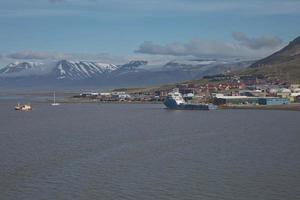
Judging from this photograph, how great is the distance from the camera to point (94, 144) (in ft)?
69.9

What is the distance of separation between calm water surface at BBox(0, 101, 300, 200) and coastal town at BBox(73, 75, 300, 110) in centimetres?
2273

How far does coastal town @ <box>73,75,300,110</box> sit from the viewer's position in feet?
165

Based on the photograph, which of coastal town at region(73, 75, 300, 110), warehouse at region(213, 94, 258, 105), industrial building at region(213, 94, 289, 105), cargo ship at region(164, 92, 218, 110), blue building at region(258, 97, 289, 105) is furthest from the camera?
coastal town at region(73, 75, 300, 110)

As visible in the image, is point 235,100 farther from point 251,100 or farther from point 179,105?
point 179,105

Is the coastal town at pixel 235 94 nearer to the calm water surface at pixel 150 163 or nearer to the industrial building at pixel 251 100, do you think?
the industrial building at pixel 251 100

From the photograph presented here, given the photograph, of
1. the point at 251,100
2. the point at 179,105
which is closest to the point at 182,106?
the point at 179,105

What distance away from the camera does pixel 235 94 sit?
5878cm

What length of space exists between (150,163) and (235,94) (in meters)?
42.5

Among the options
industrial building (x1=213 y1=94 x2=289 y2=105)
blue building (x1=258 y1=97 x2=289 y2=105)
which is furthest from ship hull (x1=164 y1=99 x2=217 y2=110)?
blue building (x1=258 y1=97 x2=289 y2=105)

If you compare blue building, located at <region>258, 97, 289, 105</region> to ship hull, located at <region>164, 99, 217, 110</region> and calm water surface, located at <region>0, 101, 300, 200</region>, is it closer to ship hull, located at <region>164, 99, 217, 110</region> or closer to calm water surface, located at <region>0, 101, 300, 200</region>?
ship hull, located at <region>164, 99, 217, 110</region>

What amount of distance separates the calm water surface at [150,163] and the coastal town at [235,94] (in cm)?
2273

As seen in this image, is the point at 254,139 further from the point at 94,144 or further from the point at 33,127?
the point at 33,127

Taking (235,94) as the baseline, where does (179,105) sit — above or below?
below

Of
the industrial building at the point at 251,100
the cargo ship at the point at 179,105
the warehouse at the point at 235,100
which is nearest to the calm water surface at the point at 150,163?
the cargo ship at the point at 179,105
